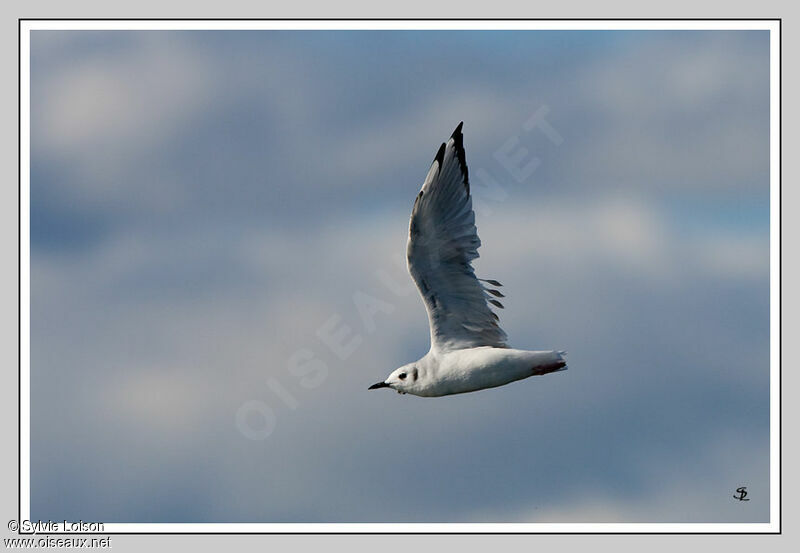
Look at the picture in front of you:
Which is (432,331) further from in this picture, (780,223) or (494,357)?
(780,223)

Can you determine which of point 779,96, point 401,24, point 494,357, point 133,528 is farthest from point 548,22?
point 133,528

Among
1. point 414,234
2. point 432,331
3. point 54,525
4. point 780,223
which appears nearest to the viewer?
point 414,234

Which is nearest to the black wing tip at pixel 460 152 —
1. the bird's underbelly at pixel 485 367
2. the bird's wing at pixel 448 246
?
the bird's wing at pixel 448 246

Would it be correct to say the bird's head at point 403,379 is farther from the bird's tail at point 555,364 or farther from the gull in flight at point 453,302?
→ the bird's tail at point 555,364

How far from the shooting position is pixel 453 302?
31.9 feet

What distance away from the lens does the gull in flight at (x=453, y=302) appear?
9.29 metres

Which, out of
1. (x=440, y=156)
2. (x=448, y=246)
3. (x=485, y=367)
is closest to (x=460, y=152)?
(x=440, y=156)

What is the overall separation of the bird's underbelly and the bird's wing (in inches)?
15.6

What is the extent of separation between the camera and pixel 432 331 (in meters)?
9.90

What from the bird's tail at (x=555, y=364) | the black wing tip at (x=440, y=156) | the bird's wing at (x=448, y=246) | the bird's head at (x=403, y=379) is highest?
the black wing tip at (x=440, y=156)

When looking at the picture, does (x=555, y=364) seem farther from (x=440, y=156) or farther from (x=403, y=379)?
(x=440, y=156)

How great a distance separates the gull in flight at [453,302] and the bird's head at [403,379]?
0.4 inches

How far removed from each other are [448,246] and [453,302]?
2.19 ft

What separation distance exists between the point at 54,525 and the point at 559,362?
5.97 metres
